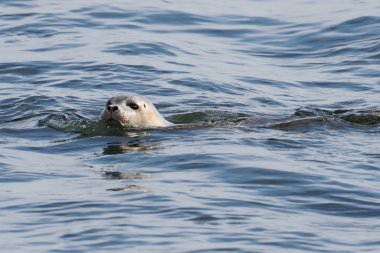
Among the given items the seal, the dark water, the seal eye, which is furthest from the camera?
the seal eye

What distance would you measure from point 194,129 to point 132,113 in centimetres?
69

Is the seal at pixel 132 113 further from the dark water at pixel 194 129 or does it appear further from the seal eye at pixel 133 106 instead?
the dark water at pixel 194 129

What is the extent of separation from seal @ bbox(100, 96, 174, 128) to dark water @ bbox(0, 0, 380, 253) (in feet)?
0.55

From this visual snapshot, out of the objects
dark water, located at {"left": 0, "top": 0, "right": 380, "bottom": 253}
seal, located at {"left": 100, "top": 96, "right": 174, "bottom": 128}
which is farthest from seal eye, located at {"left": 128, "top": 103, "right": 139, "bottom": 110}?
dark water, located at {"left": 0, "top": 0, "right": 380, "bottom": 253}

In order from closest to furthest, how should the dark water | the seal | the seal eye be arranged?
the dark water, the seal, the seal eye

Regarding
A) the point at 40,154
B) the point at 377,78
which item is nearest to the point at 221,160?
the point at 40,154

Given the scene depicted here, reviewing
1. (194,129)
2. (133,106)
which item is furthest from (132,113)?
(194,129)

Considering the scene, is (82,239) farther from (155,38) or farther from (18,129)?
(155,38)

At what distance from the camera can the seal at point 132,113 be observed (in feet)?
38.8

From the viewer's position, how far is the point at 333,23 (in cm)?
1975

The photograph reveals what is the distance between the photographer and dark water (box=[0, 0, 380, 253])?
7949 millimetres

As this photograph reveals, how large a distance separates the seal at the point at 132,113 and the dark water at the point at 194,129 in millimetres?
169

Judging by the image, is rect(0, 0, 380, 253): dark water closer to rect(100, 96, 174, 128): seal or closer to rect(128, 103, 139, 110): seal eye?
rect(100, 96, 174, 128): seal

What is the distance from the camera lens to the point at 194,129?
12117mm
